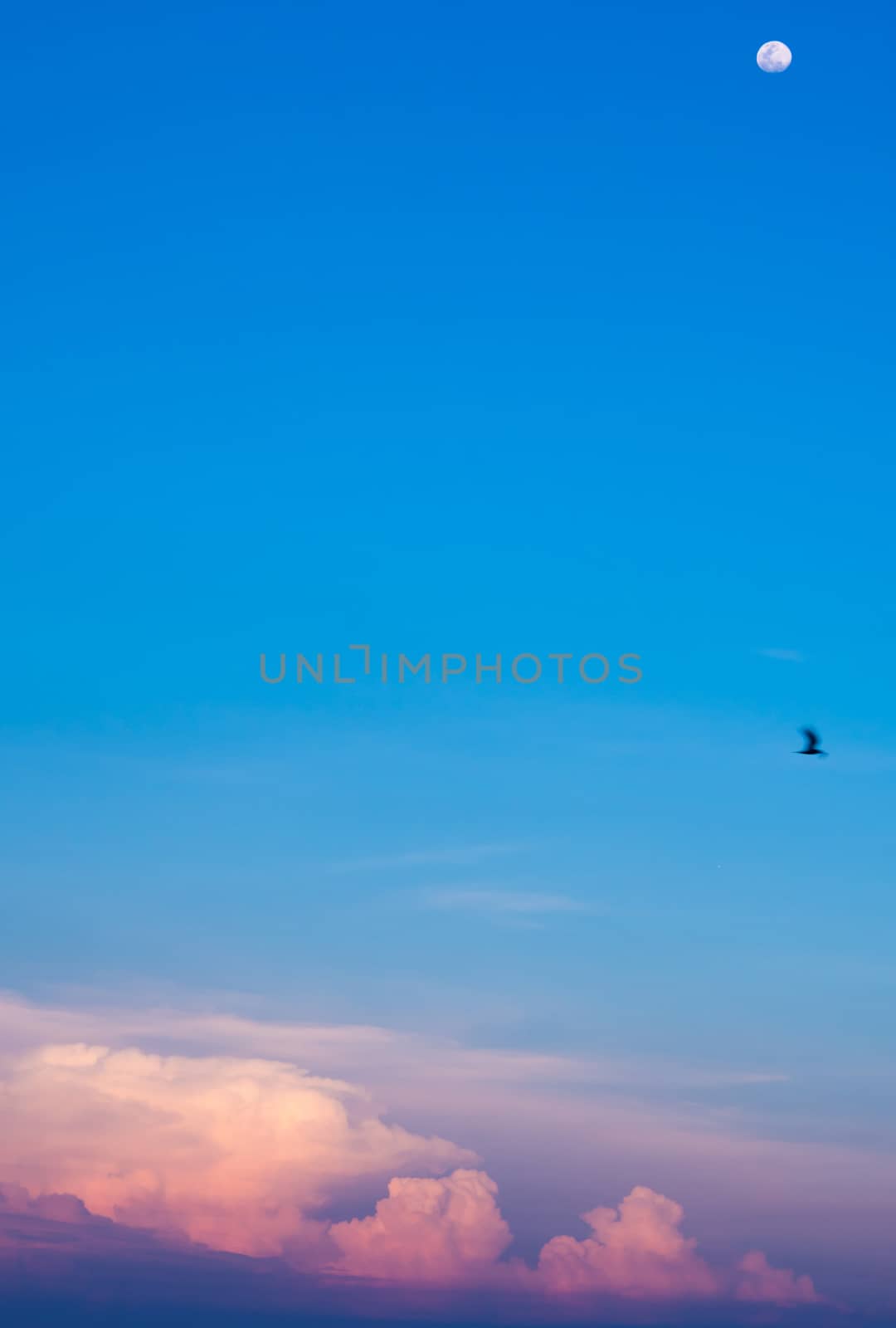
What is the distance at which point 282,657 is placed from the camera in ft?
436

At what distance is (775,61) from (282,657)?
56981 mm

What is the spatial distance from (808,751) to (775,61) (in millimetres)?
52584

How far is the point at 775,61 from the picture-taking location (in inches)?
5605

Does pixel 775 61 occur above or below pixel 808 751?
above

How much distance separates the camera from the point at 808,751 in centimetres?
12556

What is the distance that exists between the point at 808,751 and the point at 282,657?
35870 millimetres

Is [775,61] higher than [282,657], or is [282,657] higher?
[775,61]

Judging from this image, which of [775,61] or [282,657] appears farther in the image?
[775,61]

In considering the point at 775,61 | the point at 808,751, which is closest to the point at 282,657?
the point at 808,751

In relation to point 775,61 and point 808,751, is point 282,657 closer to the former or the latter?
point 808,751

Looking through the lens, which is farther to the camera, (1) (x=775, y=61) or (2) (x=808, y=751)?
(1) (x=775, y=61)
